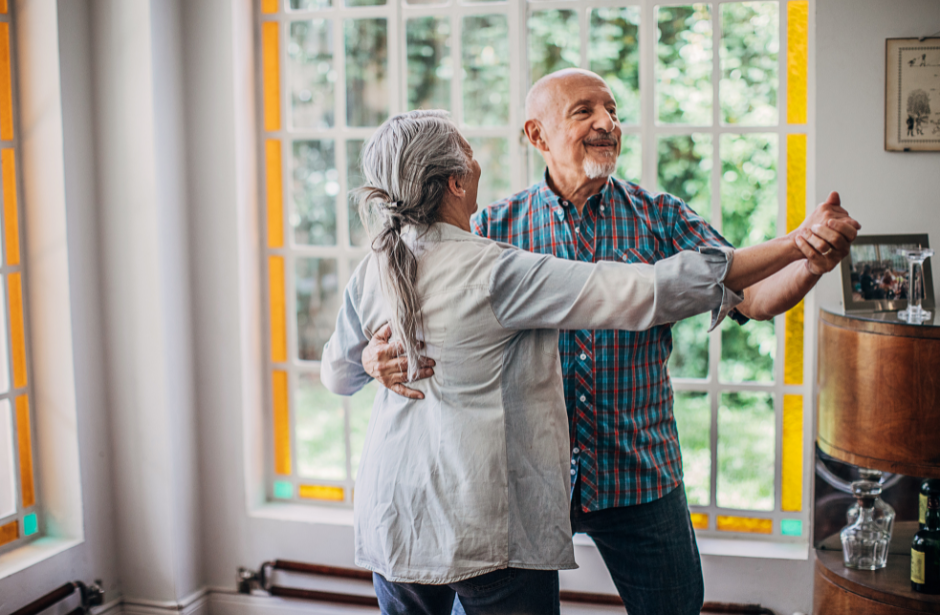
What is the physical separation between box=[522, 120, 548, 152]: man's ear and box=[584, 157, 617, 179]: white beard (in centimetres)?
17

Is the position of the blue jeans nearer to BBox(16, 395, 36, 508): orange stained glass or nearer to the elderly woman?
the elderly woman

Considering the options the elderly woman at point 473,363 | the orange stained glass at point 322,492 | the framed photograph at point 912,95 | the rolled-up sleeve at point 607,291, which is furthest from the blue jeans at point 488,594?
the framed photograph at point 912,95

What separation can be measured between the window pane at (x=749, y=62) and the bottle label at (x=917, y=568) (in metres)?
1.42

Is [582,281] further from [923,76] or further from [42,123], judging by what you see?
[42,123]

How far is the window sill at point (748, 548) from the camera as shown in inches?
98.0

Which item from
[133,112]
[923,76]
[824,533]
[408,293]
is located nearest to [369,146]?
[408,293]

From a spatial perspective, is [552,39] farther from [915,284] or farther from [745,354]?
[915,284]

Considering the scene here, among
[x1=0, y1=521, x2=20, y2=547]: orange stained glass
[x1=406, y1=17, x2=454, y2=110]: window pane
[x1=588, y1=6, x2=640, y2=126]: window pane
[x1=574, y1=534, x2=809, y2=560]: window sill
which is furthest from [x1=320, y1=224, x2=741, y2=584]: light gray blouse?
[x1=406, y1=17, x2=454, y2=110]: window pane

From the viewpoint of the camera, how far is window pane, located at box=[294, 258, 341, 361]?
3.03 metres

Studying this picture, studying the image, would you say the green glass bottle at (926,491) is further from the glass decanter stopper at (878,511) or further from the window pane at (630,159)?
the window pane at (630,159)

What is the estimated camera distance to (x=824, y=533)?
242 cm

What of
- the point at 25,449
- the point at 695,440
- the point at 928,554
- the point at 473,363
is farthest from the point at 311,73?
the point at 928,554

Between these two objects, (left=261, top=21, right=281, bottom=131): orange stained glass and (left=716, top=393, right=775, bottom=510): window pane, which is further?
(left=261, top=21, right=281, bottom=131): orange stained glass

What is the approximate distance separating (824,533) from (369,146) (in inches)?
77.8
